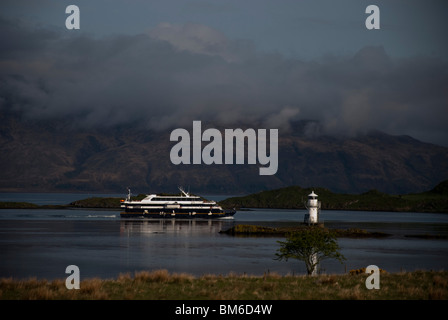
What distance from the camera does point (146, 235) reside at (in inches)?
4537

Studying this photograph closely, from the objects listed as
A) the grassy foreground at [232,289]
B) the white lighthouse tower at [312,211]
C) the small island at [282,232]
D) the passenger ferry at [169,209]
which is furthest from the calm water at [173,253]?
the passenger ferry at [169,209]

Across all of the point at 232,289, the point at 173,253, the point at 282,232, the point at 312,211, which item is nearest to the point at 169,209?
the point at 282,232

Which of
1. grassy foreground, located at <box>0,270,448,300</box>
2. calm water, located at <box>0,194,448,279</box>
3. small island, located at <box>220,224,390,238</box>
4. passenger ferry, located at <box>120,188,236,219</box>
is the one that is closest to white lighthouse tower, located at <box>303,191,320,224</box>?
small island, located at <box>220,224,390,238</box>

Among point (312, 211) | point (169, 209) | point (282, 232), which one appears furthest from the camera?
point (169, 209)

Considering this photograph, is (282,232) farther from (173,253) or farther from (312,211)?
(173,253)

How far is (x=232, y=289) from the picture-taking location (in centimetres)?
3231

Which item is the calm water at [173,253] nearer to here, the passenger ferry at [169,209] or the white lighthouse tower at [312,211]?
the white lighthouse tower at [312,211]

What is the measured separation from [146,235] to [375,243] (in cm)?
4306

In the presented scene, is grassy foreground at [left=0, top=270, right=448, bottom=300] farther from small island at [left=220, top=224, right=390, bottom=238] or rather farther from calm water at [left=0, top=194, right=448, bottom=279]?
small island at [left=220, top=224, right=390, bottom=238]

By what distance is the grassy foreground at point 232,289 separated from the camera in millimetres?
29609

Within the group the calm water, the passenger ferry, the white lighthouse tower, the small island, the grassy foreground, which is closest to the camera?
the grassy foreground

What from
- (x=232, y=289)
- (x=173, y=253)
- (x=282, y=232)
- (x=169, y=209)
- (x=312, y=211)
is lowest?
(x=173, y=253)

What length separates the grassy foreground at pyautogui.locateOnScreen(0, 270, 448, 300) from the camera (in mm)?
29609
